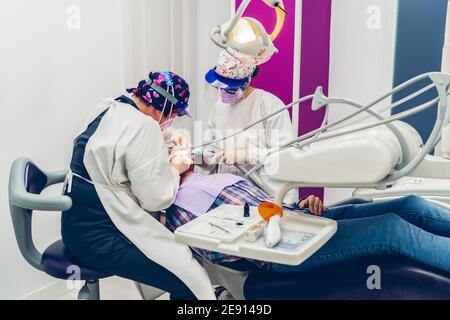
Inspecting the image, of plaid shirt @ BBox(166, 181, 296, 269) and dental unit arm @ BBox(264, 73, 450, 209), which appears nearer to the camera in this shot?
dental unit arm @ BBox(264, 73, 450, 209)

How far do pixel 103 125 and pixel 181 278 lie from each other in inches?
19.3

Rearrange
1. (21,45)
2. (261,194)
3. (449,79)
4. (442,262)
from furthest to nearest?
(21,45)
(261,194)
(442,262)
(449,79)

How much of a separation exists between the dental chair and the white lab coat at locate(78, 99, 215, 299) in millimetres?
130

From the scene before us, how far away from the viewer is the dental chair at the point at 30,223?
1.15 metres

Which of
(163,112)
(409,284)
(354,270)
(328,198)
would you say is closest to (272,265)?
(354,270)

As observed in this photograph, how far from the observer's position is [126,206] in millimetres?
1188

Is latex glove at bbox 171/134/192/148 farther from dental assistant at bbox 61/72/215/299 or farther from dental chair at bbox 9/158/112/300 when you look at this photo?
dental chair at bbox 9/158/112/300

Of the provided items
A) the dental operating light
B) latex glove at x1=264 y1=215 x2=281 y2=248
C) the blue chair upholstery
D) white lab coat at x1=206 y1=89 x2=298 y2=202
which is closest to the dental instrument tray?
latex glove at x1=264 y1=215 x2=281 y2=248

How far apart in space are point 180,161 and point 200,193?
0.15 metres

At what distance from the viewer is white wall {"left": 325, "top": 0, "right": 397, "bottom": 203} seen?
2.23 m

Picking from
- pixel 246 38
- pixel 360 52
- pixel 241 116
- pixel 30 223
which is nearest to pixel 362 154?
pixel 246 38

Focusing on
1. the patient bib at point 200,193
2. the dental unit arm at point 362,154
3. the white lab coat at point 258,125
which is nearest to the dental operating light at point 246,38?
the dental unit arm at point 362,154

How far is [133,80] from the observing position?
2088 mm

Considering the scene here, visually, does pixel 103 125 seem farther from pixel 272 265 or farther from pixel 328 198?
pixel 328 198
